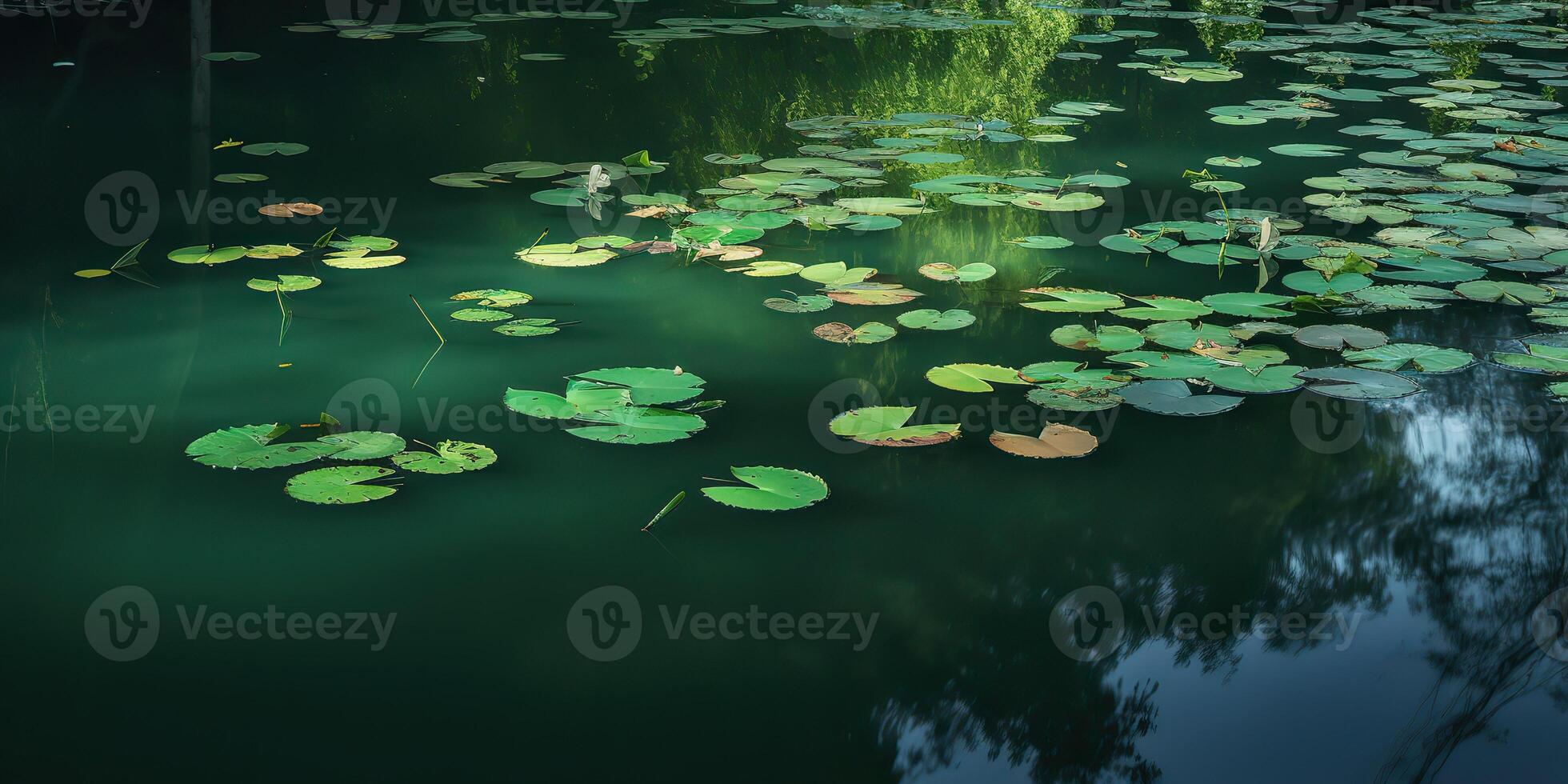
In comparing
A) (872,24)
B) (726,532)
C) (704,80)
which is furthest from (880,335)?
(872,24)

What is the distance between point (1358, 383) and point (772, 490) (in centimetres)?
121

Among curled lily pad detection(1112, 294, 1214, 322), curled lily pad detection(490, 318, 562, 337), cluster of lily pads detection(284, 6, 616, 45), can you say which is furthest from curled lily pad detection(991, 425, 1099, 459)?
cluster of lily pads detection(284, 6, 616, 45)

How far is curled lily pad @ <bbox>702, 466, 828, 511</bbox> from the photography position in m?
1.95

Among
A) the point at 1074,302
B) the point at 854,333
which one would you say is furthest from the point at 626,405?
the point at 1074,302

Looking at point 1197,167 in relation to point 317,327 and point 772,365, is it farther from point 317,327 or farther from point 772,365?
point 317,327

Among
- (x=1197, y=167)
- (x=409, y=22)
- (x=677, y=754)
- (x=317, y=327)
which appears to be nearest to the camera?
(x=677, y=754)

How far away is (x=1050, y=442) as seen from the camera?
2.18 meters

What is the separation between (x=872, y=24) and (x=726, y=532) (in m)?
6.22

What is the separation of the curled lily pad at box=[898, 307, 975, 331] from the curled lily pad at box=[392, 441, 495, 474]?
1.01m

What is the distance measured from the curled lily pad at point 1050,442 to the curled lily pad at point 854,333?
487 mm

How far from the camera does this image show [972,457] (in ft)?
7.11

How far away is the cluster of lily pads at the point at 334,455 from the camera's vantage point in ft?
6.45

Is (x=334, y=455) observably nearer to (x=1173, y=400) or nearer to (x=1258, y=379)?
(x=1173, y=400)

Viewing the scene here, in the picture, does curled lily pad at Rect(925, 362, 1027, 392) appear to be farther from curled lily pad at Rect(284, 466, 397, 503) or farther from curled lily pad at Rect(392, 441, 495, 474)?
curled lily pad at Rect(284, 466, 397, 503)
